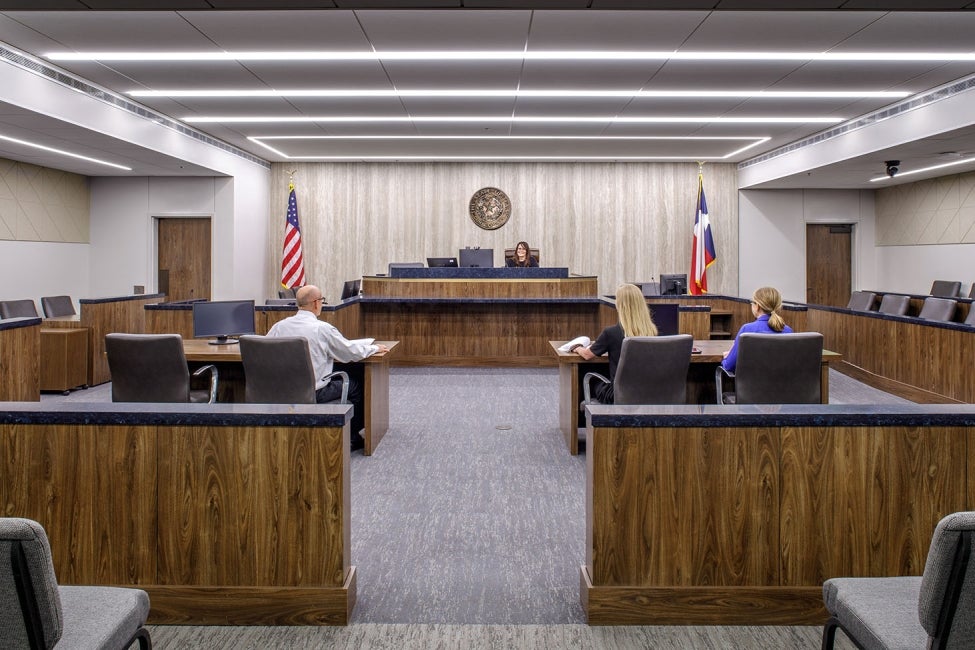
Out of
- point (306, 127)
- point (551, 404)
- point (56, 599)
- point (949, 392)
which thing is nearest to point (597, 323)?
point (551, 404)

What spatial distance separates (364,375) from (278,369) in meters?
0.98

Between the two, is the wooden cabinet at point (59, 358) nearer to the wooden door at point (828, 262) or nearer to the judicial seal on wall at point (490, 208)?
the judicial seal on wall at point (490, 208)

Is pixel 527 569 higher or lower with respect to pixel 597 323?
lower

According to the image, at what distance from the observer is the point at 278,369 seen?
13.9 feet

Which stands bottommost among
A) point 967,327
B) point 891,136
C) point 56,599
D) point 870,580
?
point 870,580

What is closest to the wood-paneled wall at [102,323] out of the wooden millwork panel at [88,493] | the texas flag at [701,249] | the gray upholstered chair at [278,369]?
the gray upholstered chair at [278,369]

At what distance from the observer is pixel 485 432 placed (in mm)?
5789

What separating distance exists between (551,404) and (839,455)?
442 cm

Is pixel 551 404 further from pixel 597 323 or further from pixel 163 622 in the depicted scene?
pixel 163 622

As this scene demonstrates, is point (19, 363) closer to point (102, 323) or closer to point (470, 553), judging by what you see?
point (102, 323)

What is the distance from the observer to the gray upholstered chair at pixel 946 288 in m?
11.1

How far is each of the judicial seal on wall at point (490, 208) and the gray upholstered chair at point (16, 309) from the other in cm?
712

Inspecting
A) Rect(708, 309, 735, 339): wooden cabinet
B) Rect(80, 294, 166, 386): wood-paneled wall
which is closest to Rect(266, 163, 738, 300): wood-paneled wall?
Rect(708, 309, 735, 339): wooden cabinet

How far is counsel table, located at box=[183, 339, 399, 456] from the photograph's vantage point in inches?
195
